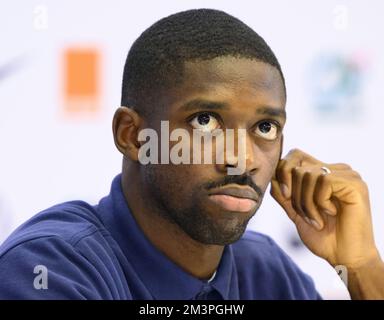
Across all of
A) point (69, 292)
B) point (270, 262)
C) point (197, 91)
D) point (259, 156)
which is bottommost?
point (270, 262)

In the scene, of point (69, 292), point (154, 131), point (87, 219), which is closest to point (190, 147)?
point (154, 131)

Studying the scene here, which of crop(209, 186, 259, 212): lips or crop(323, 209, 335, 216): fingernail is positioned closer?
crop(209, 186, 259, 212): lips

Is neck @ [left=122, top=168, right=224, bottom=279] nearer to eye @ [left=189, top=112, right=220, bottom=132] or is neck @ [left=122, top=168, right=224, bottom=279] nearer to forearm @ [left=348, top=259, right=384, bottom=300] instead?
eye @ [left=189, top=112, right=220, bottom=132]

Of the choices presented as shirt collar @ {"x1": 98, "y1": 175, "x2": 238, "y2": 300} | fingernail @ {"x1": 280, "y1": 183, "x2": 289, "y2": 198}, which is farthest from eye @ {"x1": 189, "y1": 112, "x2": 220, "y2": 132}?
fingernail @ {"x1": 280, "y1": 183, "x2": 289, "y2": 198}

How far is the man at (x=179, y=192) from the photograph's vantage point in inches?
53.3

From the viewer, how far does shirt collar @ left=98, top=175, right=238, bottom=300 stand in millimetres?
1464

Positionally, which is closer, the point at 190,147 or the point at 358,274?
the point at 190,147

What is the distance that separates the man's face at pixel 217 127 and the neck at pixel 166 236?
0.04m

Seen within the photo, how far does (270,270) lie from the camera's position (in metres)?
1.78

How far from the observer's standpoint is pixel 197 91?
141 cm

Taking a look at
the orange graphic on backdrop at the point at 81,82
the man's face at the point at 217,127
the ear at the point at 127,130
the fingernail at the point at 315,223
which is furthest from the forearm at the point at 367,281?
the orange graphic on backdrop at the point at 81,82

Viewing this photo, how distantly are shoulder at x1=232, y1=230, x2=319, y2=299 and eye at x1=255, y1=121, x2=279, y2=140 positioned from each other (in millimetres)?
385
